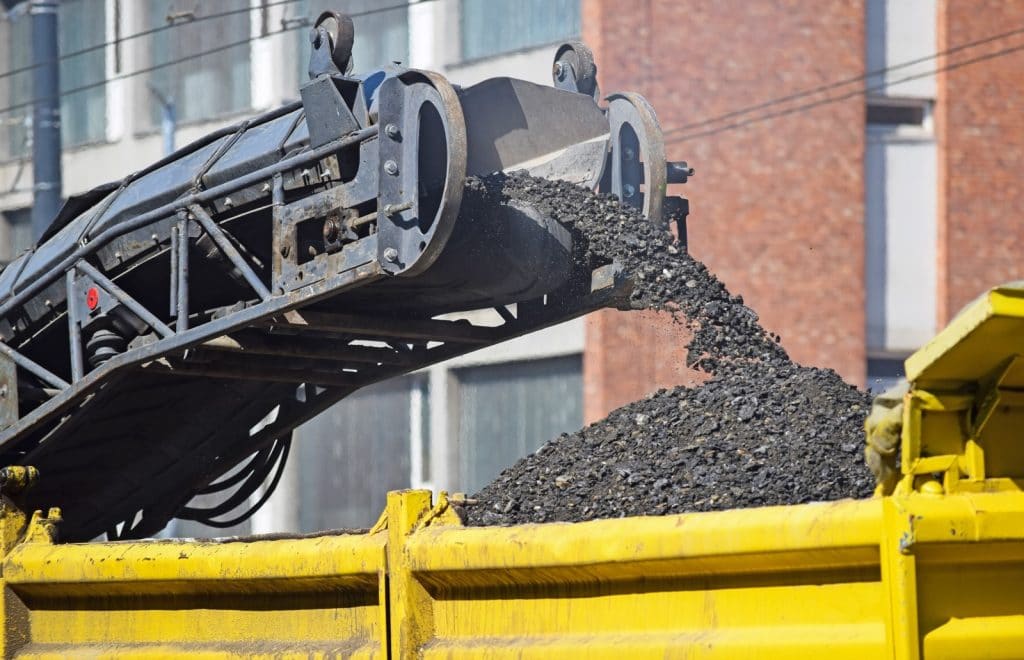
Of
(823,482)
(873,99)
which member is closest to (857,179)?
(873,99)

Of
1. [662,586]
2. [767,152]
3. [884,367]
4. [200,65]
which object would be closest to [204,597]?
[662,586]

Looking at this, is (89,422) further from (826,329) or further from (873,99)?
(873,99)

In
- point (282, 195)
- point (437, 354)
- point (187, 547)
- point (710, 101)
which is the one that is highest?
point (710, 101)

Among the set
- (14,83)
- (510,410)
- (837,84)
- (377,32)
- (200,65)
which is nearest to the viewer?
(837,84)

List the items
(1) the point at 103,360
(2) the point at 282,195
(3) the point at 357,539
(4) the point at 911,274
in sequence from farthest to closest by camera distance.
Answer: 1. (4) the point at 911,274
2. (1) the point at 103,360
3. (2) the point at 282,195
4. (3) the point at 357,539

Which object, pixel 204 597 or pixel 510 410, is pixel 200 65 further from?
pixel 204 597

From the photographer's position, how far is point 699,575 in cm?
302

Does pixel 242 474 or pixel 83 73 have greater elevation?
pixel 83 73

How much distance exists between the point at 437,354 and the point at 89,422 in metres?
1.32

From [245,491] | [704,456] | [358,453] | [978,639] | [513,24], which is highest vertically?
[513,24]

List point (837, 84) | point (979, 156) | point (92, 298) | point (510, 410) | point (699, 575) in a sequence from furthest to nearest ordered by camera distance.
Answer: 1. point (979, 156)
2. point (510, 410)
3. point (837, 84)
4. point (92, 298)
5. point (699, 575)

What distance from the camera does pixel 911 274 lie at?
19516 millimetres

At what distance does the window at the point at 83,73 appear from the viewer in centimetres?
2423

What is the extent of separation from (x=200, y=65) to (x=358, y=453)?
249 inches
